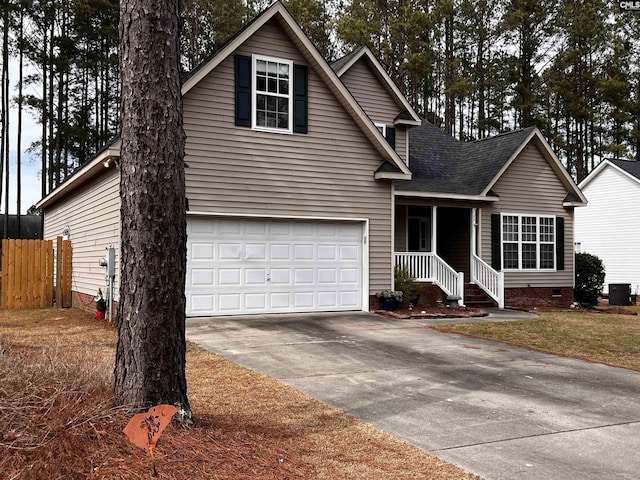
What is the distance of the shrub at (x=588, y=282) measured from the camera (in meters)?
20.8

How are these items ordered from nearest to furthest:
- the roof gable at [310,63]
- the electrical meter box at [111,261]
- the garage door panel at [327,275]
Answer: the electrical meter box at [111,261] < the roof gable at [310,63] < the garage door panel at [327,275]

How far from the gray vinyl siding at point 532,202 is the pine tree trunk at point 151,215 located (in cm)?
1533

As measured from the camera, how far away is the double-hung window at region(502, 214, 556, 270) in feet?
63.1

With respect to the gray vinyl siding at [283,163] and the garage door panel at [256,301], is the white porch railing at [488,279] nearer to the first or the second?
the gray vinyl siding at [283,163]

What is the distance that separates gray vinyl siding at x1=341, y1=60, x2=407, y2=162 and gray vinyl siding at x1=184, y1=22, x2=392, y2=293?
3.32 m

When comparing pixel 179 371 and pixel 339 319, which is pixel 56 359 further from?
pixel 339 319

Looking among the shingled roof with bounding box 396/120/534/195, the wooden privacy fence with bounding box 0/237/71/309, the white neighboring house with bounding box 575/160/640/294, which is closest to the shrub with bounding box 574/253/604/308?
the shingled roof with bounding box 396/120/534/195

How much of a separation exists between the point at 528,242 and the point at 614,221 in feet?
35.6

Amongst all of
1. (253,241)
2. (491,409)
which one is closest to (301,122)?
(253,241)

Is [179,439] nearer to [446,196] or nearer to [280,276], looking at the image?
[280,276]

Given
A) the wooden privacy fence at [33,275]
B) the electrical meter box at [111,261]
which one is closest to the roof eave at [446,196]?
the electrical meter box at [111,261]

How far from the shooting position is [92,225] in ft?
51.4

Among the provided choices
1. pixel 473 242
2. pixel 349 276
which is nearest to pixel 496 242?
pixel 473 242

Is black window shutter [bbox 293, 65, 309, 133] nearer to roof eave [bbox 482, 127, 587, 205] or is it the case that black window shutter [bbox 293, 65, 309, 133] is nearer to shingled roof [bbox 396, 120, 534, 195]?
shingled roof [bbox 396, 120, 534, 195]
